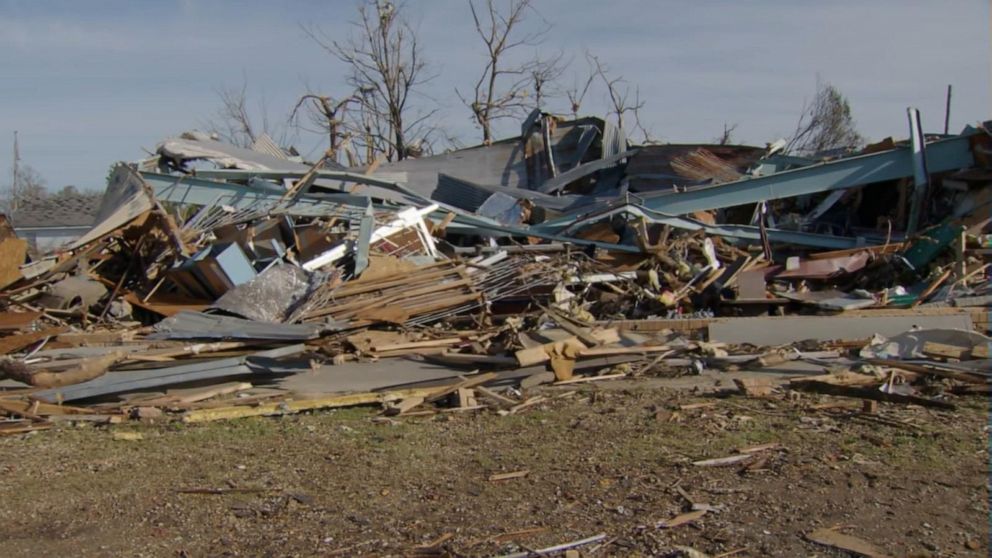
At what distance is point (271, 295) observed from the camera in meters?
10.5

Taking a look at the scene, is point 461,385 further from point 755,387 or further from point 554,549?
point 554,549

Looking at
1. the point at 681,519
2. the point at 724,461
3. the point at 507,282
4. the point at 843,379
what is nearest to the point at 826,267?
the point at 507,282

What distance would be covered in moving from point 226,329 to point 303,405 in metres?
2.47

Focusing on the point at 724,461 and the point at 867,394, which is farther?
the point at 867,394

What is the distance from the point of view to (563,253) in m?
13.0

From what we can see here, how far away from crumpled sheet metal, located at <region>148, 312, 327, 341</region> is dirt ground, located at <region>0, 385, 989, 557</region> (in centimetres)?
221

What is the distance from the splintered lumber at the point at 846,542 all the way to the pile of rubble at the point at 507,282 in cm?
278

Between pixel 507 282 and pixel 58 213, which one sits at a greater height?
pixel 58 213

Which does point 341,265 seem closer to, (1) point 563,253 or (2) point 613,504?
(1) point 563,253

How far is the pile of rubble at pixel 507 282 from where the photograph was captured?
7.76 meters

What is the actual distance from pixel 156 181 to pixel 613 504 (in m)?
11.8

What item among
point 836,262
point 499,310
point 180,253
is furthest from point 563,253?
point 180,253

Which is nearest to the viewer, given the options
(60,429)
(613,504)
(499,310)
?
(613,504)

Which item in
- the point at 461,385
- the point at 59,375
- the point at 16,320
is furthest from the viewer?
the point at 16,320
